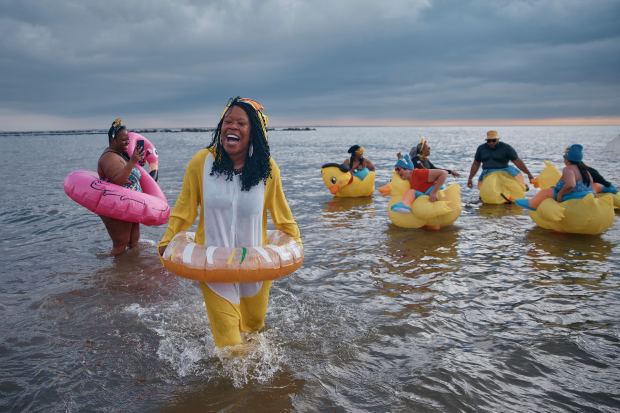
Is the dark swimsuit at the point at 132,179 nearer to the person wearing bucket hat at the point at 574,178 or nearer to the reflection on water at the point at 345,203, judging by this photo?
the reflection on water at the point at 345,203

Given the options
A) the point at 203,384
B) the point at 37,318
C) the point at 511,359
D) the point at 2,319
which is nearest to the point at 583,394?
the point at 511,359

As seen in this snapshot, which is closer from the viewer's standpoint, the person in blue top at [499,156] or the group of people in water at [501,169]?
the group of people in water at [501,169]

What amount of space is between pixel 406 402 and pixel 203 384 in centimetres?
162

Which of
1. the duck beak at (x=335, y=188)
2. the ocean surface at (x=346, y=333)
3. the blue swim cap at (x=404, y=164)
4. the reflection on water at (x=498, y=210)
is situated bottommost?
the ocean surface at (x=346, y=333)

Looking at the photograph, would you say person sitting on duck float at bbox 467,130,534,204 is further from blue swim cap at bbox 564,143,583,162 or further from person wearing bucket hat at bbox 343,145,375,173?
blue swim cap at bbox 564,143,583,162

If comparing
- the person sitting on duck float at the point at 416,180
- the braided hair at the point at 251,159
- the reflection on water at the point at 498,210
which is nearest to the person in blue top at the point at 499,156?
the reflection on water at the point at 498,210

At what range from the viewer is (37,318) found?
511 cm

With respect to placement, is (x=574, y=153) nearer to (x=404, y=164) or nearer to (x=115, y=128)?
(x=404, y=164)

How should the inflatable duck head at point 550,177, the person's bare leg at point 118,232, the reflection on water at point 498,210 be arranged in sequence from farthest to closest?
the reflection on water at point 498,210, the inflatable duck head at point 550,177, the person's bare leg at point 118,232

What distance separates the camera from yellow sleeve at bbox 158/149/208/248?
137 inches

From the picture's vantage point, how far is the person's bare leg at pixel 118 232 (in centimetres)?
729

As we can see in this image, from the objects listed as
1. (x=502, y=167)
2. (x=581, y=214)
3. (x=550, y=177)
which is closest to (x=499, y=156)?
(x=502, y=167)

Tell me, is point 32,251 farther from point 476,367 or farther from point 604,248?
point 604,248

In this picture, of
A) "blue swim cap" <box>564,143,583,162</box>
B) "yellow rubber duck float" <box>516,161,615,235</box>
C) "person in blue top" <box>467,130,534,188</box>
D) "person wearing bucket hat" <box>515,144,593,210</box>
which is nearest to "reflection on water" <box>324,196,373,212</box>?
"person in blue top" <box>467,130,534,188</box>
